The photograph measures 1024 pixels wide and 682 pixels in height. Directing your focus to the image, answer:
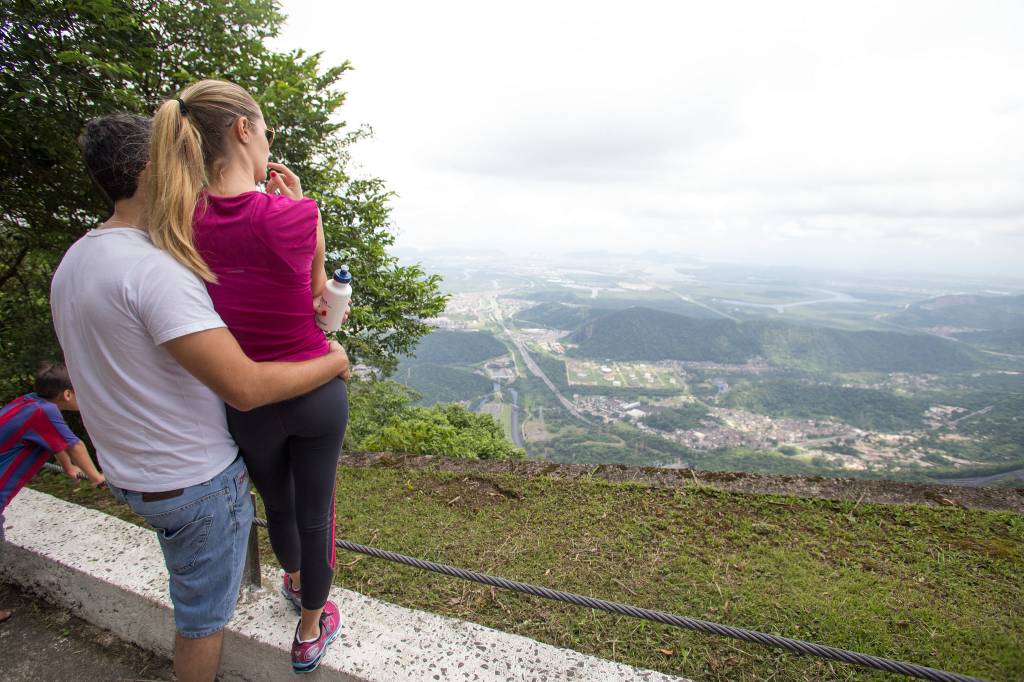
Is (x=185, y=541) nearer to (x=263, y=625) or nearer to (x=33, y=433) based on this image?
(x=263, y=625)

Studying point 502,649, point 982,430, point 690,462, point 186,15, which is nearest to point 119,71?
point 186,15

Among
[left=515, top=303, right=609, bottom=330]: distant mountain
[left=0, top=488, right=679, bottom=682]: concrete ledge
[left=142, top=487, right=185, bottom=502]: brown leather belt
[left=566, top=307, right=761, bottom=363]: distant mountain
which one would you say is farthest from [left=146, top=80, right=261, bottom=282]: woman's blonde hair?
[left=515, top=303, right=609, bottom=330]: distant mountain

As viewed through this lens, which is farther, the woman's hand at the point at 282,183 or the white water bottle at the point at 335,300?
the woman's hand at the point at 282,183

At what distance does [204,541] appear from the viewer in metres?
1.28

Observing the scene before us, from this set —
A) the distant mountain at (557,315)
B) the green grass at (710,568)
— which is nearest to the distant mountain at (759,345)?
the distant mountain at (557,315)

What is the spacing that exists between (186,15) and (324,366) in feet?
21.8

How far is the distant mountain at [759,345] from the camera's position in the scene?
71625 mm

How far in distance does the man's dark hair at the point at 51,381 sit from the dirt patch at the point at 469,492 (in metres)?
2.37

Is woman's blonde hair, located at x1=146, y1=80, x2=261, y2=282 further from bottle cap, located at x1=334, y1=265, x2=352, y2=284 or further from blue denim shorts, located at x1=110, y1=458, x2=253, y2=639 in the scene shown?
blue denim shorts, located at x1=110, y1=458, x2=253, y2=639

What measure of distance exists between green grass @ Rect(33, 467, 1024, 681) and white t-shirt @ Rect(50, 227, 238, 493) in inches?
63.7

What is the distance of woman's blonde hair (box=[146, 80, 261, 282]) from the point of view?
1.11m

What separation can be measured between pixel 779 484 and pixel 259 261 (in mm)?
3943

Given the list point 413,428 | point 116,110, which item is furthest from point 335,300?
point 413,428

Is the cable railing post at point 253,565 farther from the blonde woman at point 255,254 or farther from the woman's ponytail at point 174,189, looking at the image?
the woman's ponytail at point 174,189
